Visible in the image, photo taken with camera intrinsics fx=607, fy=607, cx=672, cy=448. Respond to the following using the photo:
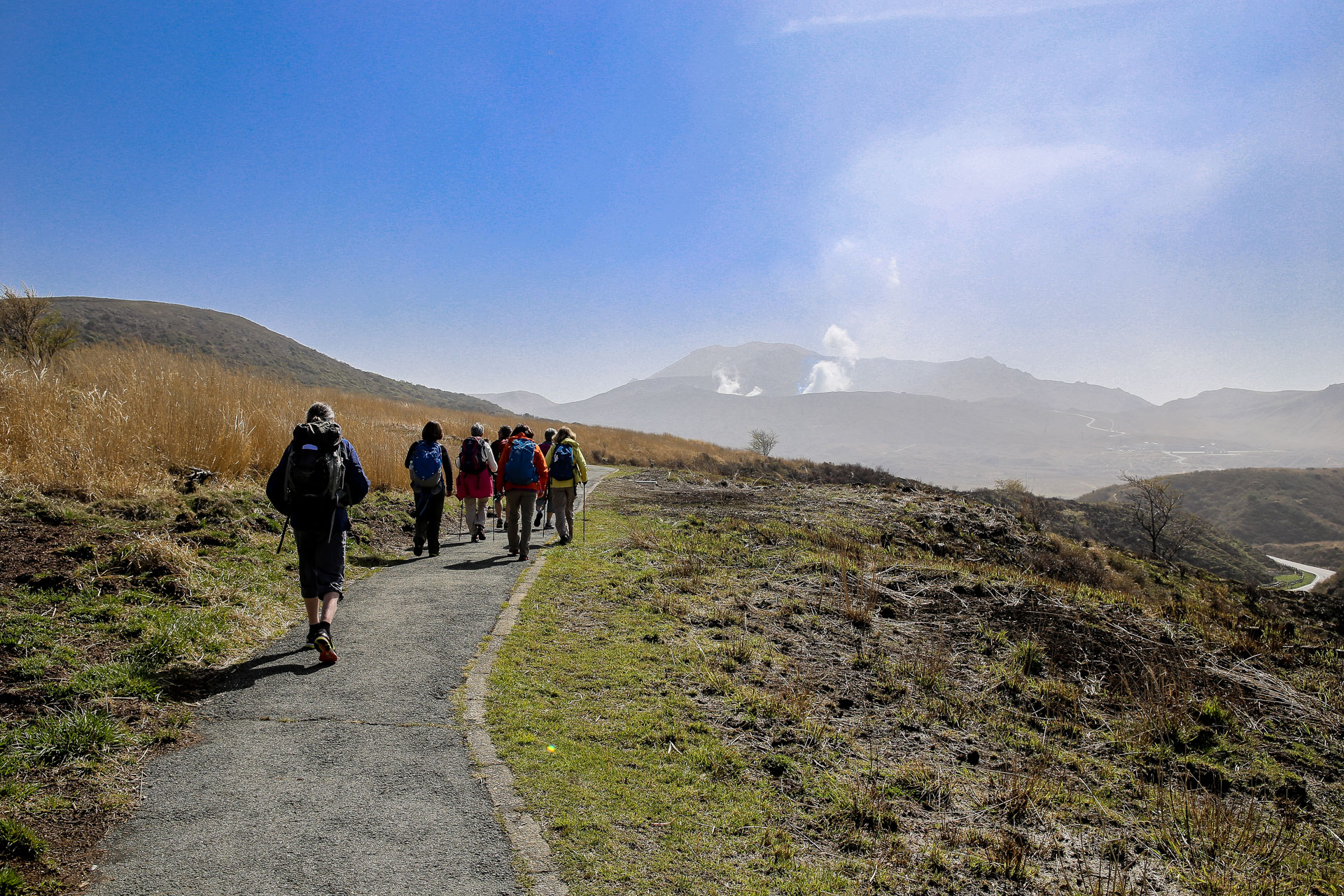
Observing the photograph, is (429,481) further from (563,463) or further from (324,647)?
(324,647)

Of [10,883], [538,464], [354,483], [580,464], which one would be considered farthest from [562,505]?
[10,883]

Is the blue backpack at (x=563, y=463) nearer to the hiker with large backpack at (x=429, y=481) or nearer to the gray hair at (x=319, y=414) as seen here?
the hiker with large backpack at (x=429, y=481)

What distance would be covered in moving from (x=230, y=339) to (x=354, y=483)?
4249 inches

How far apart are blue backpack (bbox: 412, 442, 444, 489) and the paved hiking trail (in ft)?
12.5

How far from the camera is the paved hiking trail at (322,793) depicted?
111 inches

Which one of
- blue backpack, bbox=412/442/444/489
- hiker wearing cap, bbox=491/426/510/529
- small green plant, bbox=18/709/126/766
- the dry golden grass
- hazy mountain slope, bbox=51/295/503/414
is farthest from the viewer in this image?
hazy mountain slope, bbox=51/295/503/414

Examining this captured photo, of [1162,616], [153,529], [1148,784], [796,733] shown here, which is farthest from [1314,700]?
[153,529]

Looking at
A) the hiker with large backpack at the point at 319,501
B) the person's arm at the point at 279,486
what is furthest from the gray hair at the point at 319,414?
the person's arm at the point at 279,486

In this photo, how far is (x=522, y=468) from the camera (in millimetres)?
9672

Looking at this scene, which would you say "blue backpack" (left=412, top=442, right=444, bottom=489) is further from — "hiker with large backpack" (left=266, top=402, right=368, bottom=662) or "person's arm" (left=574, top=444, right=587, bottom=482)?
"hiker with large backpack" (left=266, top=402, right=368, bottom=662)

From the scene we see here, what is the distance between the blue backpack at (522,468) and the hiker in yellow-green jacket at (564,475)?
1.06 m

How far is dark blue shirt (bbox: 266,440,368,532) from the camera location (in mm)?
5297

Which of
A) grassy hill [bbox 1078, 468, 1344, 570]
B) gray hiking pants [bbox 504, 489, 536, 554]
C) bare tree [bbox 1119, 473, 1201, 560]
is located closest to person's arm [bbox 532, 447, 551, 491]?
gray hiking pants [bbox 504, 489, 536, 554]

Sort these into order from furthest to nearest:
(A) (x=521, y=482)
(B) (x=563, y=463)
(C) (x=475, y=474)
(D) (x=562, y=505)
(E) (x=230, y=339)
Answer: (E) (x=230, y=339)
(D) (x=562, y=505)
(B) (x=563, y=463)
(C) (x=475, y=474)
(A) (x=521, y=482)
